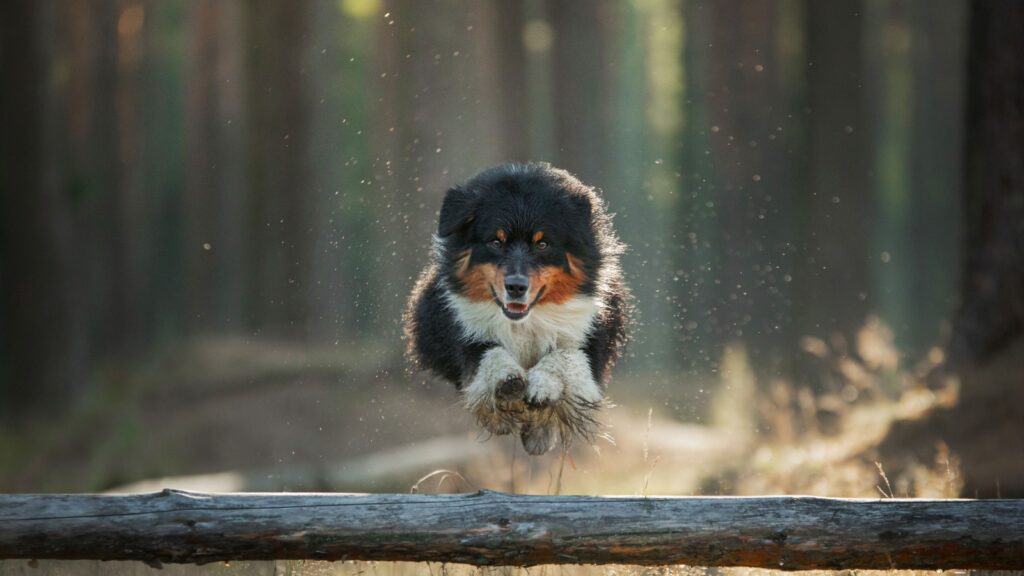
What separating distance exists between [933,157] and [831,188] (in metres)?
16.8

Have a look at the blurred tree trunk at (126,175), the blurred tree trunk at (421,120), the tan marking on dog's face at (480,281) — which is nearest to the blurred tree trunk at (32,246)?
the blurred tree trunk at (126,175)

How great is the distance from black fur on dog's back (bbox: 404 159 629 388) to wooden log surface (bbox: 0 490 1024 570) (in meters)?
1.80

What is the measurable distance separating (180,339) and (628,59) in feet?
55.7

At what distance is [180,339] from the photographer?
22.3 metres

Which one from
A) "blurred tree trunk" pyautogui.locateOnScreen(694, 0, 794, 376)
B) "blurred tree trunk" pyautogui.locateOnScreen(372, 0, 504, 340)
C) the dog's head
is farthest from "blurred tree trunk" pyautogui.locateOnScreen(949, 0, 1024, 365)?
"blurred tree trunk" pyautogui.locateOnScreen(694, 0, 794, 376)

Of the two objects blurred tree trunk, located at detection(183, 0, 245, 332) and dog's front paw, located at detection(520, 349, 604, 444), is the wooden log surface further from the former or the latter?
blurred tree trunk, located at detection(183, 0, 245, 332)

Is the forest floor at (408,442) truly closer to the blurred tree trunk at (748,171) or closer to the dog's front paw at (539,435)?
the dog's front paw at (539,435)

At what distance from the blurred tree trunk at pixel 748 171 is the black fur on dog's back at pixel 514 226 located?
9760mm

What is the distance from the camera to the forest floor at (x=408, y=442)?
358 inches

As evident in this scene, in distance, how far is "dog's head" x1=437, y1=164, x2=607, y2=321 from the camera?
18.5 ft

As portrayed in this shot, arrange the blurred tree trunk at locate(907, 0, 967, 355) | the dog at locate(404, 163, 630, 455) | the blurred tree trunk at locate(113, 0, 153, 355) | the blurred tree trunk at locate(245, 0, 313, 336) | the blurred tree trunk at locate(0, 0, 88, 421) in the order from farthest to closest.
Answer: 1. the blurred tree trunk at locate(907, 0, 967, 355)
2. the blurred tree trunk at locate(245, 0, 313, 336)
3. the blurred tree trunk at locate(113, 0, 153, 355)
4. the blurred tree trunk at locate(0, 0, 88, 421)
5. the dog at locate(404, 163, 630, 455)

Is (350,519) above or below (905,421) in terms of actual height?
below

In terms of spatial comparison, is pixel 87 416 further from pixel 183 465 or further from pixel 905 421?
pixel 905 421

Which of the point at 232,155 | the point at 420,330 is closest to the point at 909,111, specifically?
the point at 232,155
